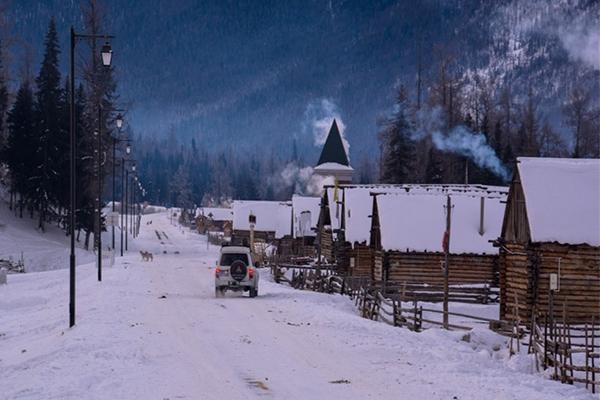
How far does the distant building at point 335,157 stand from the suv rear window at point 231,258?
6042 centimetres

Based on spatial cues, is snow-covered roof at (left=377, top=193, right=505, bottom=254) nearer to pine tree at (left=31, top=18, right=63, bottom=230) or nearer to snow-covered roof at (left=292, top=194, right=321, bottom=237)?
snow-covered roof at (left=292, top=194, right=321, bottom=237)

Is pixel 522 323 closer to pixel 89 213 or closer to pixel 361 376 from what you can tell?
pixel 361 376

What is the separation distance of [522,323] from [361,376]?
18183mm

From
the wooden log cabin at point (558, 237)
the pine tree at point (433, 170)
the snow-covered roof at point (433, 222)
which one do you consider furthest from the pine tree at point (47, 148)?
the wooden log cabin at point (558, 237)

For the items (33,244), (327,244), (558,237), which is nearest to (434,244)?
(558,237)

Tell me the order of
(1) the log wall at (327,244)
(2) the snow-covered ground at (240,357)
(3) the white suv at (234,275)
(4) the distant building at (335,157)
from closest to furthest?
(2) the snow-covered ground at (240,357), (3) the white suv at (234,275), (1) the log wall at (327,244), (4) the distant building at (335,157)

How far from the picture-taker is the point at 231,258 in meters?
36.1

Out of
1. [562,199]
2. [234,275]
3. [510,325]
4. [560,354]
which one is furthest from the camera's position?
[234,275]

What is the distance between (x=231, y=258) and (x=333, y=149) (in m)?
62.0

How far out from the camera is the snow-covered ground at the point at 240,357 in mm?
14406

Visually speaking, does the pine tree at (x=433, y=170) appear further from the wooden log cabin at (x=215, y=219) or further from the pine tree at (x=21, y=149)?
the wooden log cabin at (x=215, y=219)

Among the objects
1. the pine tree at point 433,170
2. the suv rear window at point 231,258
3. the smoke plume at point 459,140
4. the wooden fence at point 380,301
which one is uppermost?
the smoke plume at point 459,140

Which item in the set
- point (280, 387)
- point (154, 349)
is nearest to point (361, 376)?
point (280, 387)

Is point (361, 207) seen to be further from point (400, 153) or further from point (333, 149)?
point (333, 149)
